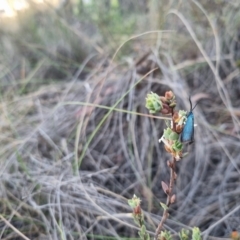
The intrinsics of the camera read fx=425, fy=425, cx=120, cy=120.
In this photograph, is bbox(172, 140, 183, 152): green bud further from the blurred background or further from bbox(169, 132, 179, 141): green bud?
the blurred background

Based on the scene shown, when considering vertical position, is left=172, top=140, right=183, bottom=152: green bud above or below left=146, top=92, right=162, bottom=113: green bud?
below

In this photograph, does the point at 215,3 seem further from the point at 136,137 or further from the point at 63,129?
the point at 63,129

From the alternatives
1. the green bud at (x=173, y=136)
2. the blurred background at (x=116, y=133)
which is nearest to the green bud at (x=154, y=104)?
the green bud at (x=173, y=136)

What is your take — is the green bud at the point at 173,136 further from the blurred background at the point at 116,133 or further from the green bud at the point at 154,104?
the blurred background at the point at 116,133

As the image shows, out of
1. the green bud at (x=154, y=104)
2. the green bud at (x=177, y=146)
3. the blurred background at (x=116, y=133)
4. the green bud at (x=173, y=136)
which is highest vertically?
the green bud at (x=154, y=104)

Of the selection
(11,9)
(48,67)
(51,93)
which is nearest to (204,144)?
(51,93)

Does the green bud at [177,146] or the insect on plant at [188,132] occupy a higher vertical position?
the insect on plant at [188,132]

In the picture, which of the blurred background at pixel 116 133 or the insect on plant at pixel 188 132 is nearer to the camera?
the insect on plant at pixel 188 132

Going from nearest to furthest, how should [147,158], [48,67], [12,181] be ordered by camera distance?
[12,181], [147,158], [48,67]

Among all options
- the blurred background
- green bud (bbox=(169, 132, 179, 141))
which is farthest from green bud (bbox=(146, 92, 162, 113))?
the blurred background
